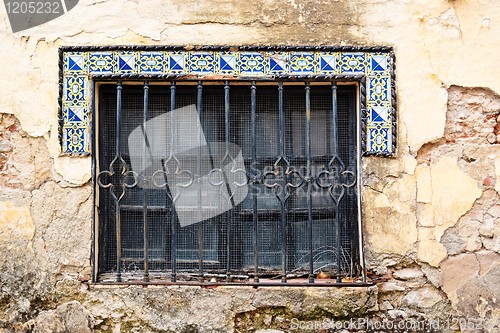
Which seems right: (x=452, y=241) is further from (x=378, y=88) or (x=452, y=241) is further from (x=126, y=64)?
(x=126, y=64)

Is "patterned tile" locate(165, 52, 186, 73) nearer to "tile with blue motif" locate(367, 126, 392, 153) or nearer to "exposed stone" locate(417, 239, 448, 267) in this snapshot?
"tile with blue motif" locate(367, 126, 392, 153)

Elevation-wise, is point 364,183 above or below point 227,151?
below

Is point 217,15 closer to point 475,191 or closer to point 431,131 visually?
point 431,131

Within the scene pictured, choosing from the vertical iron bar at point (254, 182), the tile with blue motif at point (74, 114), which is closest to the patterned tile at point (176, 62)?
the vertical iron bar at point (254, 182)

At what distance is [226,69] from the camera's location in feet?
11.0

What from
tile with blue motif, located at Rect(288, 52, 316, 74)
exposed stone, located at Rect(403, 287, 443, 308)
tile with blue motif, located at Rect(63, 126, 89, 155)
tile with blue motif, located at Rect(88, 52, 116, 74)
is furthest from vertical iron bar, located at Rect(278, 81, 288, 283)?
tile with blue motif, located at Rect(63, 126, 89, 155)

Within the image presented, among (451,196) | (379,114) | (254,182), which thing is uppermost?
(379,114)

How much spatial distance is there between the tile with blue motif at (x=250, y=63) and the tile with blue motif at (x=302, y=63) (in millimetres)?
165

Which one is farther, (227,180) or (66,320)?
(227,180)

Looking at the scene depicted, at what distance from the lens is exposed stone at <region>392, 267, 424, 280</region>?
10.8 feet

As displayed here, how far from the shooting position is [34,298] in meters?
3.29

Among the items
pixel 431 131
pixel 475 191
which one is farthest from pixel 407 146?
pixel 475 191

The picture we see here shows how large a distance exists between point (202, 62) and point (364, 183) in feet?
3.81

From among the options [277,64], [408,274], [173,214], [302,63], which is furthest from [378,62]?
[173,214]
